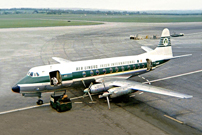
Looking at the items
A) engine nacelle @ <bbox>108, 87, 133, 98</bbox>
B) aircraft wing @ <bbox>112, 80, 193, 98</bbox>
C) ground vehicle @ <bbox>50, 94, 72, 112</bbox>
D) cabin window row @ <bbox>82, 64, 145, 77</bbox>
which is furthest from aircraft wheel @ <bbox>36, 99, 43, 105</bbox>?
aircraft wing @ <bbox>112, 80, 193, 98</bbox>

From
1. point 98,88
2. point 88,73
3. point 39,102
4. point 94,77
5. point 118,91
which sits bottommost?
point 39,102

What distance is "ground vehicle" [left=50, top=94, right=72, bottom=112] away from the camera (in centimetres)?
2198

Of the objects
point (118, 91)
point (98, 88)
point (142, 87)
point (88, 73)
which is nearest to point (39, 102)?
point (88, 73)

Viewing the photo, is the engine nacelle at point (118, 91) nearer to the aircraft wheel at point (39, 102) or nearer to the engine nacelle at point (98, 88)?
the engine nacelle at point (98, 88)

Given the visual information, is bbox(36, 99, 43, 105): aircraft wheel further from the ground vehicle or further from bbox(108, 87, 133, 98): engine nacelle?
bbox(108, 87, 133, 98): engine nacelle

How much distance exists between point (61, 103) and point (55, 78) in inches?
124

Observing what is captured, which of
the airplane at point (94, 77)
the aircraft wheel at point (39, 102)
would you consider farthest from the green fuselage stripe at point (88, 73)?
the aircraft wheel at point (39, 102)

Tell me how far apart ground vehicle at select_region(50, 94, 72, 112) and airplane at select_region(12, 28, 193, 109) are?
1343 mm

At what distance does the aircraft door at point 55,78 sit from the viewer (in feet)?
77.5

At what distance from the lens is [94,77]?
25703mm

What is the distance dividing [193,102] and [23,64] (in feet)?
103

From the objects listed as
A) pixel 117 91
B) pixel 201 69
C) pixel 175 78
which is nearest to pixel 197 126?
pixel 117 91

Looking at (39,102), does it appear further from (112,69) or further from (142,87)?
(142,87)

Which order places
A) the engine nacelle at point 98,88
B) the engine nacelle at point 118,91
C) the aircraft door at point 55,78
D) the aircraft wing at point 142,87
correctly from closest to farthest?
the aircraft wing at point 142,87
the engine nacelle at point 118,91
the engine nacelle at point 98,88
the aircraft door at point 55,78
